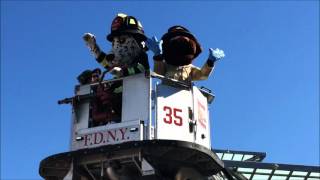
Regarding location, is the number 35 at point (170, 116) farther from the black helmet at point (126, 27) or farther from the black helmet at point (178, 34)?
the black helmet at point (126, 27)

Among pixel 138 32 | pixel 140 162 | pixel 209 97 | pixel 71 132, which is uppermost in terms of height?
pixel 138 32

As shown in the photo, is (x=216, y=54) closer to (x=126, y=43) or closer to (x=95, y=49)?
(x=126, y=43)

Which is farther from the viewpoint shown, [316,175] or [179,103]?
[316,175]

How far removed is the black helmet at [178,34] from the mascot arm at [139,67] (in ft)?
2.88

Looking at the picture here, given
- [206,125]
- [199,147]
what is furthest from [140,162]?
[206,125]

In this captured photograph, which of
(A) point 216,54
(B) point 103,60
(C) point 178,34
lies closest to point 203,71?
(A) point 216,54

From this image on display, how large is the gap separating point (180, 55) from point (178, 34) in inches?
21.3

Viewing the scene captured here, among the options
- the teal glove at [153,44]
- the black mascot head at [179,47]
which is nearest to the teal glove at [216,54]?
the black mascot head at [179,47]

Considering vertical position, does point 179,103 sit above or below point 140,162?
above

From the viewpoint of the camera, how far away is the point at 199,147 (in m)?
14.2

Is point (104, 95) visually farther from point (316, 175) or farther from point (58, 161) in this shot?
point (316, 175)

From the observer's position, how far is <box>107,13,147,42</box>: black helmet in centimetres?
1658

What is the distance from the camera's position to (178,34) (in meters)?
15.8

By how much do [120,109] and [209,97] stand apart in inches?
98.3
